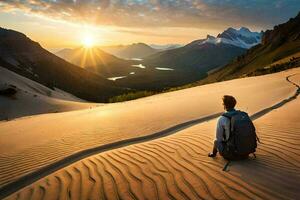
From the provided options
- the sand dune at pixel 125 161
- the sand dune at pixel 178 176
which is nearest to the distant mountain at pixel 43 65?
the sand dune at pixel 125 161

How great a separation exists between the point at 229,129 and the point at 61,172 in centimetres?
357

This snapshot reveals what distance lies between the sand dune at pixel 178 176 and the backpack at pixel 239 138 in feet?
0.63

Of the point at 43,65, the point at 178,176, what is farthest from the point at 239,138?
the point at 43,65

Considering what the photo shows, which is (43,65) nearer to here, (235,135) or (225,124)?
(225,124)

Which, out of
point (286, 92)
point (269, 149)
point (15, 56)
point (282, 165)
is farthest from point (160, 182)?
point (15, 56)

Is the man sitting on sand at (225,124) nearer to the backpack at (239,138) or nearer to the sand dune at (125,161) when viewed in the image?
the backpack at (239,138)

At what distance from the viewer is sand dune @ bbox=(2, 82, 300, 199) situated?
17.4 ft

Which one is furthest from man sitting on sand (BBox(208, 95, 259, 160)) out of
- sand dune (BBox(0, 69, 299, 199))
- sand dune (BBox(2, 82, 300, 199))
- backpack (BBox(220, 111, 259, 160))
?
sand dune (BBox(0, 69, 299, 199))

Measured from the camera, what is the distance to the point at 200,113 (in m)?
14.7

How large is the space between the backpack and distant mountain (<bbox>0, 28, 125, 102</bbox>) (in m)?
94.9

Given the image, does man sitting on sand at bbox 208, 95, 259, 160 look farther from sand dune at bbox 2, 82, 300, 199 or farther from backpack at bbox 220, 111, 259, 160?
sand dune at bbox 2, 82, 300, 199

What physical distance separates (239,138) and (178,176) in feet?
4.81

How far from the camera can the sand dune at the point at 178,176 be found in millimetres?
5293

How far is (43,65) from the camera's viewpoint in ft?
386
